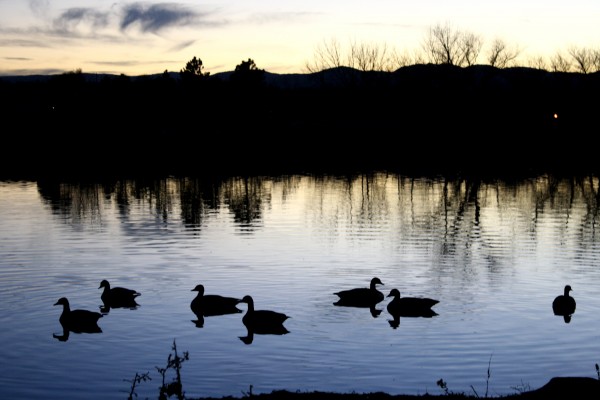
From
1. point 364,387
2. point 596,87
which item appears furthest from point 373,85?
point 364,387

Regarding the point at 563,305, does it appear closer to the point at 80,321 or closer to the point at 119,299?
the point at 119,299

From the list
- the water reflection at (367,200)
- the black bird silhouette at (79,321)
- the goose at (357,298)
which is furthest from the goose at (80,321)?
the water reflection at (367,200)

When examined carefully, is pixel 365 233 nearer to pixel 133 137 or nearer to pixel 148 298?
pixel 148 298

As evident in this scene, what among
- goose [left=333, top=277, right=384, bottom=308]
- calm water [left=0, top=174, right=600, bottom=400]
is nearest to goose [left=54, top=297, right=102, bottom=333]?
calm water [left=0, top=174, right=600, bottom=400]

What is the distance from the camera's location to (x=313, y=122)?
559 feet

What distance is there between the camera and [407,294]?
27.0m

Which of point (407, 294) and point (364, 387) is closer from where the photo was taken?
point (364, 387)

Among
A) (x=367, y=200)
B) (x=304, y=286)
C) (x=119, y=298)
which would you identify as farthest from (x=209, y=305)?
(x=367, y=200)

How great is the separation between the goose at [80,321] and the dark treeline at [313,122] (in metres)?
78.8

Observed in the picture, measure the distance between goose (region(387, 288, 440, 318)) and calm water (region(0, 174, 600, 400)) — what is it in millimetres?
387

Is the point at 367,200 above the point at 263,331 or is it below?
above

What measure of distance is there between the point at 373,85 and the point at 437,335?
14988cm

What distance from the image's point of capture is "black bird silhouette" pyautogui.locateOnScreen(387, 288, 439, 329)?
2361 cm

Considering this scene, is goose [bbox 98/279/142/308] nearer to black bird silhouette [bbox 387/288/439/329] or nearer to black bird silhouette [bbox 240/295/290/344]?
black bird silhouette [bbox 240/295/290/344]
